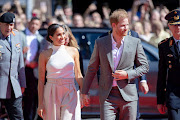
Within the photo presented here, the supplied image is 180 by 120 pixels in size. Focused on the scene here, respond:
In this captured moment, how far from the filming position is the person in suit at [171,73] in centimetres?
494

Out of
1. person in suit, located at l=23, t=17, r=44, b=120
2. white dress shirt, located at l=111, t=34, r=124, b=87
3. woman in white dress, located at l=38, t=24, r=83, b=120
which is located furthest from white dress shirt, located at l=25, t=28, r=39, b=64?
white dress shirt, located at l=111, t=34, r=124, b=87

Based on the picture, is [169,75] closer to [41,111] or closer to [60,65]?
[60,65]

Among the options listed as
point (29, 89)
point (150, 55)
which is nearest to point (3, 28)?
point (29, 89)

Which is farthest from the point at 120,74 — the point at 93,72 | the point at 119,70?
the point at 93,72

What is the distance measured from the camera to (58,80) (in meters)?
5.15

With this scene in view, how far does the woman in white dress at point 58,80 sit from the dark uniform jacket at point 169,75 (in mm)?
1105

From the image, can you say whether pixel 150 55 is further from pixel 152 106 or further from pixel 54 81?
pixel 54 81

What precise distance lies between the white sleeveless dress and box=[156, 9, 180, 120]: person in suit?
117 centimetres

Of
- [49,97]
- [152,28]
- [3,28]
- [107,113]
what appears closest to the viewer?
[107,113]

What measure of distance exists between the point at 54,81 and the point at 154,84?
110 inches

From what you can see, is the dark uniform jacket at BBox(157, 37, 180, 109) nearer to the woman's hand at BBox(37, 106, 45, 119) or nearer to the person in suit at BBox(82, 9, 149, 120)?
the person in suit at BBox(82, 9, 149, 120)

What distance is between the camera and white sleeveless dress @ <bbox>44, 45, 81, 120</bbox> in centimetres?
507

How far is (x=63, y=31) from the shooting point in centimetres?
530

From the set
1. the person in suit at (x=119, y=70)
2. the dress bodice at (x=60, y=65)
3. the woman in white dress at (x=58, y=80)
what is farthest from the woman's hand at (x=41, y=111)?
the person in suit at (x=119, y=70)
